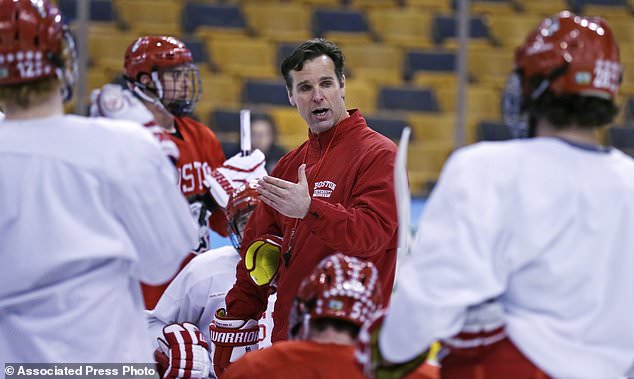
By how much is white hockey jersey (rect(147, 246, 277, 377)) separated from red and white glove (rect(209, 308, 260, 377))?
195 mm

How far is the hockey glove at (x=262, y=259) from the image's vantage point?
11.2 ft

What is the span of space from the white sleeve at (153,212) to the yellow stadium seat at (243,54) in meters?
7.32

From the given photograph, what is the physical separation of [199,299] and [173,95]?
1.07 metres

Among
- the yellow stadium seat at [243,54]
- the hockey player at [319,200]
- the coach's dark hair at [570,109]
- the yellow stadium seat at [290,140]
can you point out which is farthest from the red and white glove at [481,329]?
the yellow stadium seat at [243,54]

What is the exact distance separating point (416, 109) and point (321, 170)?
20.3 ft

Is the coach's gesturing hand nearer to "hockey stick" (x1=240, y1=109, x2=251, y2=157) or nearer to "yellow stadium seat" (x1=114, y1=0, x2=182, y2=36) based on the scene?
"hockey stick" (x1=240, y1=109, x2=251, y2=157)

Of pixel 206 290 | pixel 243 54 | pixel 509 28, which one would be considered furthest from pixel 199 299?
pixel 509 28

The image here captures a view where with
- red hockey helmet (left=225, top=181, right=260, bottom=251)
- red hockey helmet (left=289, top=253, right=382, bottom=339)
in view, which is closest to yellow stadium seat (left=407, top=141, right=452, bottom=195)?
red hockey helmet (left=225, top=181, right=260, bottom=251)

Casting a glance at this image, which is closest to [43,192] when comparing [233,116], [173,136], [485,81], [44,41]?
[44,41]

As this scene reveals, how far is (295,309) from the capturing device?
2463 millimetres

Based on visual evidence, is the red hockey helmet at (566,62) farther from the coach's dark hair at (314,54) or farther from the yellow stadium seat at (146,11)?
the yellow stadium seat at (146,11)

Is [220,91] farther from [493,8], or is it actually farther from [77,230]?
[77,230]

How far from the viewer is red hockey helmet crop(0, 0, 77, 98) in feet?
7.15

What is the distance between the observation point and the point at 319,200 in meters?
3.05
